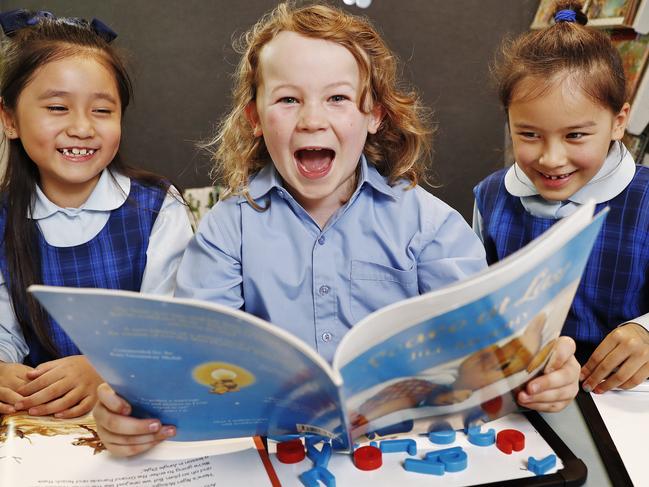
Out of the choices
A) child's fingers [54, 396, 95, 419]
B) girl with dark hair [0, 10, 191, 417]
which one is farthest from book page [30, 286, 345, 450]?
girl with dark hair [0, 10, 191, 417]

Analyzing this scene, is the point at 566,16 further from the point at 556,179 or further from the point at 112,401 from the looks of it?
the point at 112,401

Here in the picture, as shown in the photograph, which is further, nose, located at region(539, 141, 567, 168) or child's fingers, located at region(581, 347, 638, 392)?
nose, located at region(539, 141, 567, 168)

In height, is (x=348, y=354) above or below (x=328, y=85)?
below

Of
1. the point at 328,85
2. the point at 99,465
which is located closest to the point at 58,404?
the point at 99,465

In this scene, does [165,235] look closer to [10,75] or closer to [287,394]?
[10,75]

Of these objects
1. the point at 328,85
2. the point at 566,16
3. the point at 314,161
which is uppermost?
the point at 566,16

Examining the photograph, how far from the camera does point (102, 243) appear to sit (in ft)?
3.90

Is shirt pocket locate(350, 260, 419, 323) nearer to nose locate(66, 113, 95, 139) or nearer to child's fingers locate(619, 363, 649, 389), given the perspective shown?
child's fingers locate(619, 363, 649, 389)

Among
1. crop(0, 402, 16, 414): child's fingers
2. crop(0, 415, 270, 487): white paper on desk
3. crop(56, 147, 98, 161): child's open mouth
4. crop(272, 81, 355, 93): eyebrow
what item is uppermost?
crop(272, 81, 355, 93): eyebrow

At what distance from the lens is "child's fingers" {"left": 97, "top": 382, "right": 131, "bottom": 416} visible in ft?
2.26

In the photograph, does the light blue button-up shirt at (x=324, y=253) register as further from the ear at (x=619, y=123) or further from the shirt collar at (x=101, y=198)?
the ear at (x=619, y=123)

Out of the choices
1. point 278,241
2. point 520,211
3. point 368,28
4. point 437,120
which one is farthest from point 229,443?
point 437,120

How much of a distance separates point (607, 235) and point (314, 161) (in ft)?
1.82

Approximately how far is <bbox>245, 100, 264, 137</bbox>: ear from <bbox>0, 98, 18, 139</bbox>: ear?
16.6 inches
